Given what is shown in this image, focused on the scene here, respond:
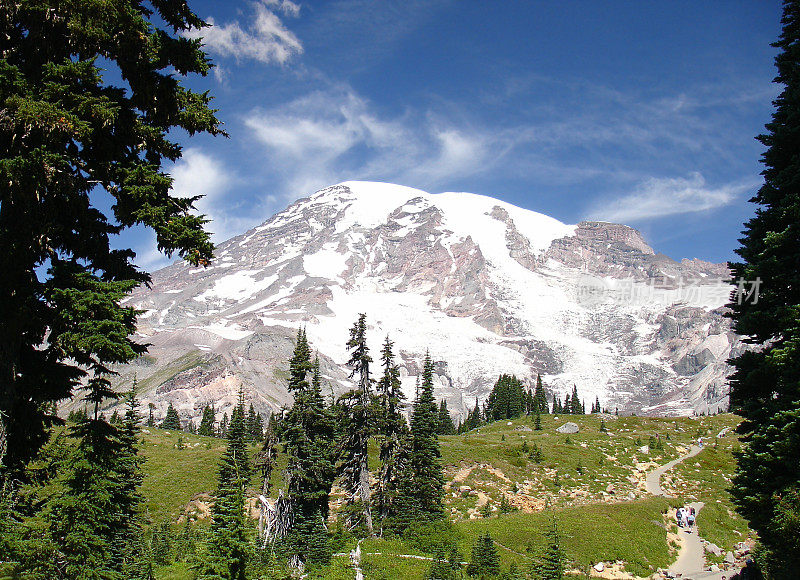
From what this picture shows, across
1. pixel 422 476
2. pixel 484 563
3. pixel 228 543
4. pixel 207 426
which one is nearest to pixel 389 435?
pixel 422 476

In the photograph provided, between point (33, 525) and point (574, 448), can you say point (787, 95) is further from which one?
point (574, 448)

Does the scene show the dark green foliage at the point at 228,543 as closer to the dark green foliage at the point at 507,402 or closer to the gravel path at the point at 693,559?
the gravel path at the point at 693,559

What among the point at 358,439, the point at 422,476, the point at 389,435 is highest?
the point at 389,435

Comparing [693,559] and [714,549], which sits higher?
[714,549]

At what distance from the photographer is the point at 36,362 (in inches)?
387

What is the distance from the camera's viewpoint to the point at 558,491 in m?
53.7

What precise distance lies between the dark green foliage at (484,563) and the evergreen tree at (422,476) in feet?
25.9

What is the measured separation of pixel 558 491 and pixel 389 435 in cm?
2933

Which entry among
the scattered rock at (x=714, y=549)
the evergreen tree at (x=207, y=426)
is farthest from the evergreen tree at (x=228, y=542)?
the evergreen tree at (x=207, y=426)

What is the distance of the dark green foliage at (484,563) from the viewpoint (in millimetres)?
23703

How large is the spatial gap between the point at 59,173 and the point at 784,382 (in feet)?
64.2

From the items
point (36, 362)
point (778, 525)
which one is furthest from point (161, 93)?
point (778, 525)

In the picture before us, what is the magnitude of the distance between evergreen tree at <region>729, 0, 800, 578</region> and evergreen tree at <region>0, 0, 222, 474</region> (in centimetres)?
1679

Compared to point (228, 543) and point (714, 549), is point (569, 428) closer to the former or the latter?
point (714, 549)
